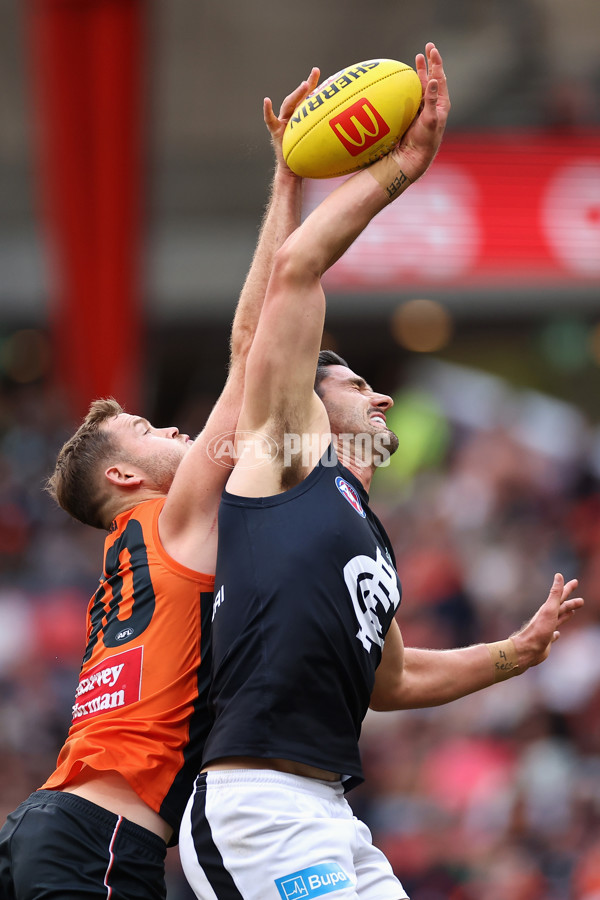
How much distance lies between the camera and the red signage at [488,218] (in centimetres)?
1296

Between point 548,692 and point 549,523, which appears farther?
point 549,523

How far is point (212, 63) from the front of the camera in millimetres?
16297

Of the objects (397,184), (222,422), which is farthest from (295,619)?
(397,184)

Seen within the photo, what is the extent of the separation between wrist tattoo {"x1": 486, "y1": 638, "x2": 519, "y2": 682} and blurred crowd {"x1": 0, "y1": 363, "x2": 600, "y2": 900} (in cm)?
371

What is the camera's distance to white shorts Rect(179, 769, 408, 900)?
A: 3.11 metres

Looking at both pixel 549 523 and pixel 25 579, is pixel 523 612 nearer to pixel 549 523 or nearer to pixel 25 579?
pixel 549 523

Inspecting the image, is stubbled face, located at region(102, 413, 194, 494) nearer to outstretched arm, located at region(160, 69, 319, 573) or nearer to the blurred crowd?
outstretched arm, located at region(160, 69, 319, 573)

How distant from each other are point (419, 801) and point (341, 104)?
20.1ft

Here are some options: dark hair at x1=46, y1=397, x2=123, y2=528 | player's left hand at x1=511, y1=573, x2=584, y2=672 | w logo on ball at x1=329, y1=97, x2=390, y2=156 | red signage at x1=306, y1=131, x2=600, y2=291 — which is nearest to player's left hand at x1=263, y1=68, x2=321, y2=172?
w logo on ball at x1=329, y1=97, x2=390, y2=156

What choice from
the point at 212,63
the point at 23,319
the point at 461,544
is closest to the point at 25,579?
the point at 461,544

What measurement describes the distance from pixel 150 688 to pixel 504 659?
1473 mm

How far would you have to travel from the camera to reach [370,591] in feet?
11.5

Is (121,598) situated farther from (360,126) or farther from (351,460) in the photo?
(360,126)

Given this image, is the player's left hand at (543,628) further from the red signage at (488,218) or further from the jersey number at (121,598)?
the red signage at (488,218)
